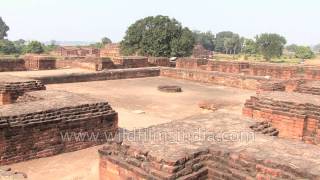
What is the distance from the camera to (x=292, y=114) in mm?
5078

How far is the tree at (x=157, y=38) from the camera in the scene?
78.3 ft

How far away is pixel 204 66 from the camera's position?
14.1 metres

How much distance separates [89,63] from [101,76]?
1622 mm

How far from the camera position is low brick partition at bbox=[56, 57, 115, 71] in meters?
12.8

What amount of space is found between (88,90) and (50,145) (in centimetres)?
498

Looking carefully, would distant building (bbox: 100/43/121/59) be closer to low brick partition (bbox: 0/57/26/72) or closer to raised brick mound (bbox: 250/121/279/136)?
low brick partition (bbox: 0/57/26/72)

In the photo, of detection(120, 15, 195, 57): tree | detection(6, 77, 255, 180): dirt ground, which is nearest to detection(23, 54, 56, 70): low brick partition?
detection(6, 77, 255, 180): dirt ground

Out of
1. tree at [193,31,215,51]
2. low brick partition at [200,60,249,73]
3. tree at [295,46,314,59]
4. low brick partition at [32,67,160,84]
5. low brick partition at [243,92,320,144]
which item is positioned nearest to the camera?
low brick partition at [243,92,320,144]

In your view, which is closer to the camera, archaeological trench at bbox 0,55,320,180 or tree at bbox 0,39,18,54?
archaeological trench at bbox 0,55,320,180

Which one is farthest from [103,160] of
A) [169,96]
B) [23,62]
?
[23,62]

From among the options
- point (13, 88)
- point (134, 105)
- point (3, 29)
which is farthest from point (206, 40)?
point (13, 88)

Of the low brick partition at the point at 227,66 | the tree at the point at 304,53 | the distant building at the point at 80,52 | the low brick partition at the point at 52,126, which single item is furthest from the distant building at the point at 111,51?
the tree at the point at 304,53

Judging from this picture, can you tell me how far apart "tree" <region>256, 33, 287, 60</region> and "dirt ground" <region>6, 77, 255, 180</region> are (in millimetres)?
40904

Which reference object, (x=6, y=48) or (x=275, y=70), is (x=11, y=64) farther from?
(x=6, y=48)
